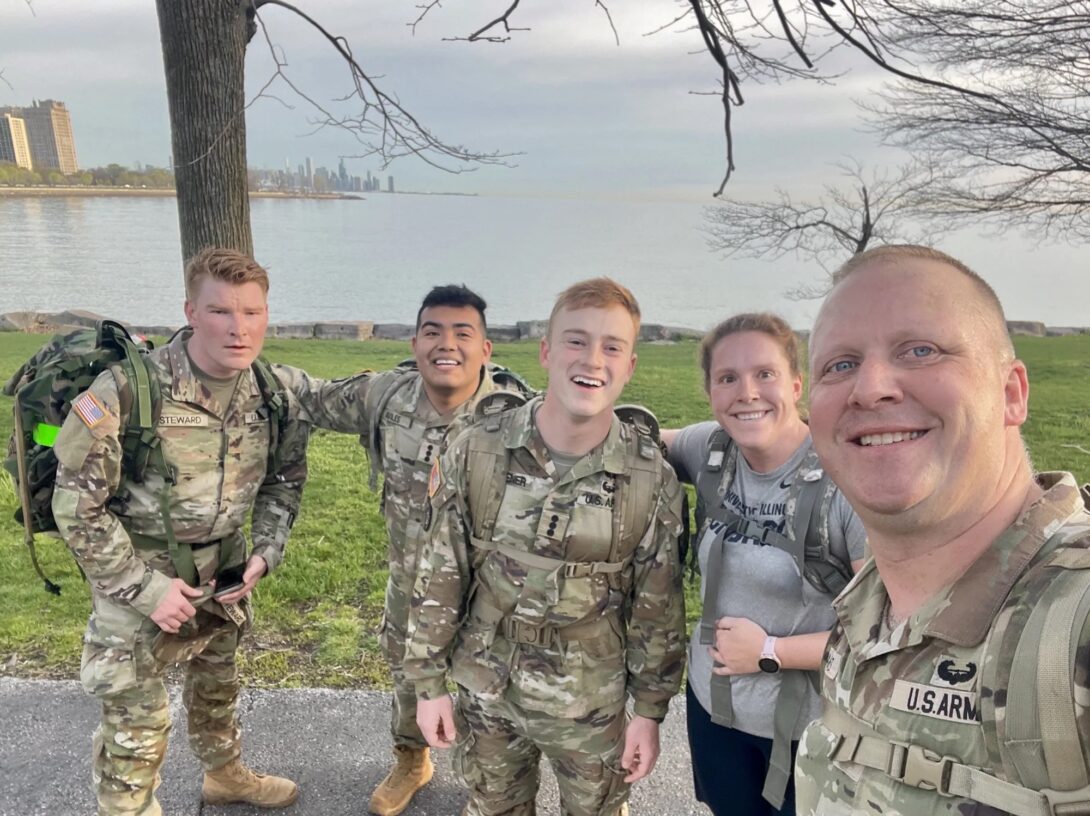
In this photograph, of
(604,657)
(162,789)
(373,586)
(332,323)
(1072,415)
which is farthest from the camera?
(332,323)

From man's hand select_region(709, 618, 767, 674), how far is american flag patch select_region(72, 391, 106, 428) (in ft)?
6.51

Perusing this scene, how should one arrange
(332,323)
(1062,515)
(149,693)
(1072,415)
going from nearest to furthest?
(1062,515)
(149,693)
(1072,415)
(332,323)

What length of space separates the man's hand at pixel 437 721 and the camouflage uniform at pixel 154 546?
95cm

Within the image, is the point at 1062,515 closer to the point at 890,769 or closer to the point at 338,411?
the point at 890,769

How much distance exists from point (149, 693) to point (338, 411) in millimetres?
1155

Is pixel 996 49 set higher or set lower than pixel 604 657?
higher

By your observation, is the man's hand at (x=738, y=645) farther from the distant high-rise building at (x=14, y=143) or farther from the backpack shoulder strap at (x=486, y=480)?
the distant high-rise building at (x=14, y=143)

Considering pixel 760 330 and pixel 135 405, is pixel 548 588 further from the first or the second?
pixel 135 405

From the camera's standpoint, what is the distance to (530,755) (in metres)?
2.33

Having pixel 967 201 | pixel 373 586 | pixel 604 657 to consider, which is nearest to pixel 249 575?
pixel 604 657

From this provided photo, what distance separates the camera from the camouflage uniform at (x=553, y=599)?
6.93 ft

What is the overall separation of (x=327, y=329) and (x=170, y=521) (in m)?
15.6

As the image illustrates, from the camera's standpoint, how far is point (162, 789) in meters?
2.87

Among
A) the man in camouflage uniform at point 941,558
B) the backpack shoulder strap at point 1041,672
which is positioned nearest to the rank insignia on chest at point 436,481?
the man in camouflage uniform at point 941,558
